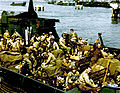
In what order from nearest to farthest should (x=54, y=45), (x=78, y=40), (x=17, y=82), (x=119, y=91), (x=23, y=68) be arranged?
(x=119, y=91), (x=17, y=82), (x=23, y=68), (x=54, y=45), (x=78, y=40)

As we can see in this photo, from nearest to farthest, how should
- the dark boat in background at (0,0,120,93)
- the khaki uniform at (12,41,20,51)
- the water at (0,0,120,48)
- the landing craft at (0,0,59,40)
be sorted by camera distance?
the dark boat in background at (0,0,120,93) → the khaki uniform at (12,41,20,51) → the landing craft at (0,0,59,40) → the water at (0,0,120,48)

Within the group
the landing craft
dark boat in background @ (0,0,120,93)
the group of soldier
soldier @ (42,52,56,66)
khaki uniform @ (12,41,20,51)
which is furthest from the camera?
the landing craft

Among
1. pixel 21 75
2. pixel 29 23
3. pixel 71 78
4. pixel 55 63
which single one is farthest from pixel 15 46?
pixel 71 78

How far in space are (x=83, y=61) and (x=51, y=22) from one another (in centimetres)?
625

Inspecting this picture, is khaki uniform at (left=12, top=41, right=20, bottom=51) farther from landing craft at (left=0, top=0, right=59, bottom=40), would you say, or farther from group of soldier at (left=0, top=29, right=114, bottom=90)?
landing craft at (left=0, top=0, right=59, bottom=40)

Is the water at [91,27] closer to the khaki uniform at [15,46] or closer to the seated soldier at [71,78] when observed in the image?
the khaki uniform at [15,46]

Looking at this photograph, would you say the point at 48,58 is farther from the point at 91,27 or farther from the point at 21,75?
the point at 91,27

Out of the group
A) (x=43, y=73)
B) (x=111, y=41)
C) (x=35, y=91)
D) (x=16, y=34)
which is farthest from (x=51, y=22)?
(x=111, y=41)

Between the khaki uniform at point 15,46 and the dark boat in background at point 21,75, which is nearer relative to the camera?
the dark boat in background at point 21,75

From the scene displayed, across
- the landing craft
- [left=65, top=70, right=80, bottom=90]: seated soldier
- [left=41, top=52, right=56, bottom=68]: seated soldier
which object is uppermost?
the landing craft

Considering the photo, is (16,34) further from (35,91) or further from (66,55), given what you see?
(35,91)

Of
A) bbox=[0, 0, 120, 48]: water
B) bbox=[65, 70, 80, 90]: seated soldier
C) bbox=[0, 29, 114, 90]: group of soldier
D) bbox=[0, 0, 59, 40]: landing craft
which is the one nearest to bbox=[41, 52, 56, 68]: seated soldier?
bbox=[0, 29, 114, 90]: group of soldier

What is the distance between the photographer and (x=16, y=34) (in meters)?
15.9

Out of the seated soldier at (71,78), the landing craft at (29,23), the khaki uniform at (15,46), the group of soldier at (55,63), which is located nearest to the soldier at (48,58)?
the group of soldier at (55,63)
